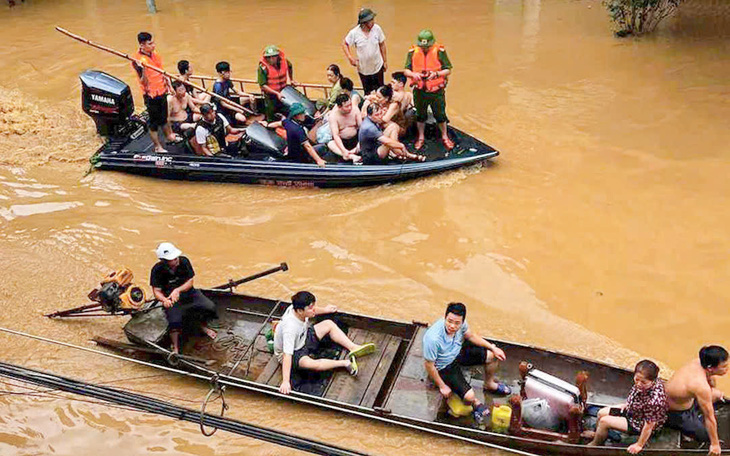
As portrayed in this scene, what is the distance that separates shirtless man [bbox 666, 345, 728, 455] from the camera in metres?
4.97

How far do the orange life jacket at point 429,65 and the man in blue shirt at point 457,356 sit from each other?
4799mm

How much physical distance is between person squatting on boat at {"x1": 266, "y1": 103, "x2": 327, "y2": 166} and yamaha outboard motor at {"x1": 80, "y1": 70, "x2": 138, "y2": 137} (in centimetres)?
306

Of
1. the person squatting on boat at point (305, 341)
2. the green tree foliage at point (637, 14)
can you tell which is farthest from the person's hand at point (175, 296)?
the green tree foliage at point (637, 14)

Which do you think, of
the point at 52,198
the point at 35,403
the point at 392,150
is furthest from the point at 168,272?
the point at 52,198

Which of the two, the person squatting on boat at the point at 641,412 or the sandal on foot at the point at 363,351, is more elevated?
the person squatting on boat at the point at 641,412

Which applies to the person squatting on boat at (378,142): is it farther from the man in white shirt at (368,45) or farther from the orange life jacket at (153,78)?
the orange life jacket at (153,78)

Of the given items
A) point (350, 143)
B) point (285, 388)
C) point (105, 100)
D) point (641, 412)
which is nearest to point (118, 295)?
point (285, 388)

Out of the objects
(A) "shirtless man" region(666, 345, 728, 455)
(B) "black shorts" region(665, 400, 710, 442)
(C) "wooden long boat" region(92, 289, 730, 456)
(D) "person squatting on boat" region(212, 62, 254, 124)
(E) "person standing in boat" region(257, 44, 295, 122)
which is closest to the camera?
(A) "shirtless man" region(666, 345, 728, 455)

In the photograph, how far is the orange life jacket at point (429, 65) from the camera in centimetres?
988

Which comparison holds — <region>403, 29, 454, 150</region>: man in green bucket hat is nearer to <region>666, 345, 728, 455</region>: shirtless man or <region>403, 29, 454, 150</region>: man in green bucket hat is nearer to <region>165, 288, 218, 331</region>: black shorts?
<region>165, 288, 218, 331</region>: black shorts

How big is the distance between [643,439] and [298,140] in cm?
654

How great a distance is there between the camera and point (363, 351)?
6750 mm

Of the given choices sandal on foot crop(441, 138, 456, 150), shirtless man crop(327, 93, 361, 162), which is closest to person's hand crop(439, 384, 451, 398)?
shirtless man crop(327, 93, 361, 162)

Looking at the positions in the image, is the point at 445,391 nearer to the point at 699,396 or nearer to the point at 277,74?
the point at 699,396
